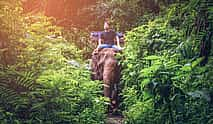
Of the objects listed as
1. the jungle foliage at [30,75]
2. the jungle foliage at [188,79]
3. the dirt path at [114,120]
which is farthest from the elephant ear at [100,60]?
the jungle foliage at [188,79]

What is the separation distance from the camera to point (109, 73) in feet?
29.1

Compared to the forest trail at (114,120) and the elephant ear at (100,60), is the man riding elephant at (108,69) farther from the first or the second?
the forest trail at (114,120)

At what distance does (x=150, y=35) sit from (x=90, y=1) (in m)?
8.06

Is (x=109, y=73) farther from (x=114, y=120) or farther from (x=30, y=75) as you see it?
(x=30, y=75)

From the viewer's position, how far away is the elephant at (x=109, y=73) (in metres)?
8.79

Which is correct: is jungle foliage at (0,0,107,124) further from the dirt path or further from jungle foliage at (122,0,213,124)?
the dirt path

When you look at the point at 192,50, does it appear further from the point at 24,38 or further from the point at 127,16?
the point at 127,16

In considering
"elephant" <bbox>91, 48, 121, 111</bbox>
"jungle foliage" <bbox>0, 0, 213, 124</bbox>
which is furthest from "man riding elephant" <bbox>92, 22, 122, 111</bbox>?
"jungle foliage" <bbox>0, 0, 213, 124</bbox>

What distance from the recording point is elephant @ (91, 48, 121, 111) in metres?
8.79

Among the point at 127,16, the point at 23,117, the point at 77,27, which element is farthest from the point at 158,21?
the point at 77,27

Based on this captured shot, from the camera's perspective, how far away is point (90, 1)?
14102 mm

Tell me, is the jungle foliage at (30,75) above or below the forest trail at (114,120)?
above

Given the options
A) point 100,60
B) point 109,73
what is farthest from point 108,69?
point 100,60

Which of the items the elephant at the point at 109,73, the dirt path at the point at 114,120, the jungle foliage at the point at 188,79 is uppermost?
the jungle foliage at the point at 188,79
